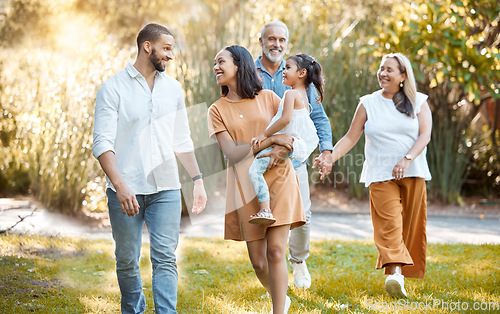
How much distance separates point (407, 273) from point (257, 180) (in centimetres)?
171

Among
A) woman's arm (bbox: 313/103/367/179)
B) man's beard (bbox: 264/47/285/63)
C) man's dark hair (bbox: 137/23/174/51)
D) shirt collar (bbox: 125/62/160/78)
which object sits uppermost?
man's beard (bbox: 264/47/285/63)

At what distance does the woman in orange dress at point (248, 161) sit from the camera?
3340 mm

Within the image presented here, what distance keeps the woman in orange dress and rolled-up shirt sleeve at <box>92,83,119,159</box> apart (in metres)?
0.58

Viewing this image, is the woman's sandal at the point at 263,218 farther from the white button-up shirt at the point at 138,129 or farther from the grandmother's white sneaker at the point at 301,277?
the grandmother's white sneaker at the point at 301,277

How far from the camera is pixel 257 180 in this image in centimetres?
332

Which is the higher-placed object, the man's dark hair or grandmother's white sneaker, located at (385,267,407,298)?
the man's dark hair

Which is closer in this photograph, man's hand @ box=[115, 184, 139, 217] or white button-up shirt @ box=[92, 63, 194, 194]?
man's hand @ box=[115, 184, 139, 217]

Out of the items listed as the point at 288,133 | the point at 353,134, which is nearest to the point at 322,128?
the point at 353,134

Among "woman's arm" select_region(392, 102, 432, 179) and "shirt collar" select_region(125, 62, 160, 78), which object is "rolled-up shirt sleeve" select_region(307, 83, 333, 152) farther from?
"shirt collar" select_region(125, 62, 160, 78)

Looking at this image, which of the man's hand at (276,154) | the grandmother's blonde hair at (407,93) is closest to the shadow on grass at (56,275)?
the man's hand at (276,154)

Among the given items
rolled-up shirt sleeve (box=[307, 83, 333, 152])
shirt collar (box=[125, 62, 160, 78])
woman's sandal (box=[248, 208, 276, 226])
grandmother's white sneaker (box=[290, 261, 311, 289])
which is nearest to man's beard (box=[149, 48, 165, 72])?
shirt collar (box=[125, 62, 160, 78])

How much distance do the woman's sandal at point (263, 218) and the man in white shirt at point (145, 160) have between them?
46 centimetres

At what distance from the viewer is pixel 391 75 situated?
14.2 ft

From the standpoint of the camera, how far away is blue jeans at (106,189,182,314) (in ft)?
10.7
